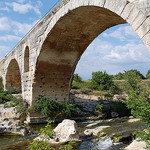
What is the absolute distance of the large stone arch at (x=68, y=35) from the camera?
504 centimetres

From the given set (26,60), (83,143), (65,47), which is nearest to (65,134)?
(83,143)

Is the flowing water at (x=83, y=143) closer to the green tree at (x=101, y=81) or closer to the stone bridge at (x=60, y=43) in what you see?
the stone bridge at (x=60, y=43)

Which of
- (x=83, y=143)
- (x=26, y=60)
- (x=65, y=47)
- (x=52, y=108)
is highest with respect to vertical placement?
(x=65, y=47)

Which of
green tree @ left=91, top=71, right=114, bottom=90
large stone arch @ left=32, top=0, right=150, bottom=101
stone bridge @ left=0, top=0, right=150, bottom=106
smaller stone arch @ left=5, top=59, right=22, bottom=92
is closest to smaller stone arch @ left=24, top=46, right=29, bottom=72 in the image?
stone bridge @ left=0, top=0, right=150, bottom=106

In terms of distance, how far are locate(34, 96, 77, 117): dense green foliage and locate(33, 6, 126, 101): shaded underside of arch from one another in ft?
1.46

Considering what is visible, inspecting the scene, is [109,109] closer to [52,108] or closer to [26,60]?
[52,108]

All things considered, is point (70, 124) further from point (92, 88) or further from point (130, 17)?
point (92, 88)

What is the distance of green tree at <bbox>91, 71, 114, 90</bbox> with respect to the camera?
2550 cm

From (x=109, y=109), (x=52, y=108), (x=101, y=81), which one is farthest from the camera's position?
(x=101, y=81)

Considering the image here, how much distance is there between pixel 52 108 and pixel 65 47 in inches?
125

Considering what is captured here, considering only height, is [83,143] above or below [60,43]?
below

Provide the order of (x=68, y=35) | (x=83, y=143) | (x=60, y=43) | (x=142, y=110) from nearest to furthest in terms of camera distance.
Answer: (x=142, y=110)
(x=83, y=143)
(x=68, y=35)
(x=60, y=43)

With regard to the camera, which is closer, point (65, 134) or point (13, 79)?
point (65, 134)

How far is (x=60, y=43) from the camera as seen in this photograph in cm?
898
